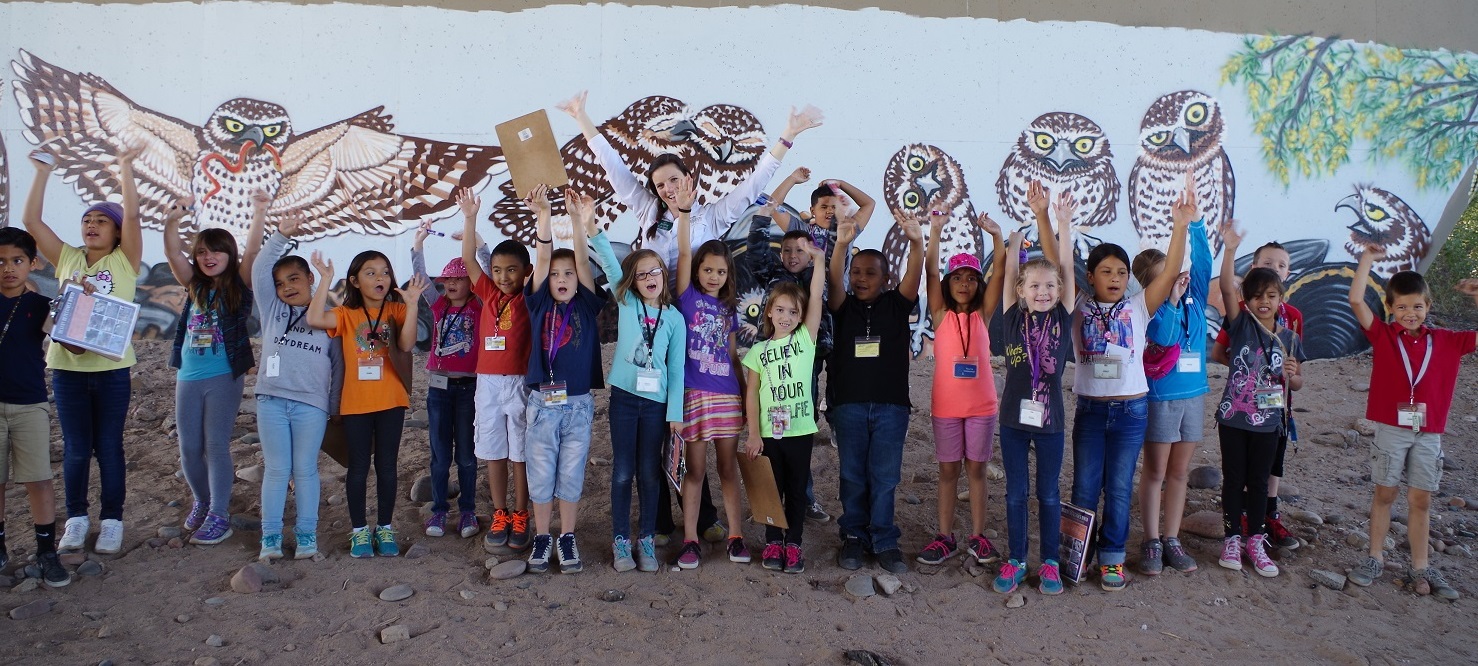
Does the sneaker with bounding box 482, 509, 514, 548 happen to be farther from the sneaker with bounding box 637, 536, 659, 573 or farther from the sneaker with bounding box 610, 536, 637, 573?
the sneaker with bounding box 637, 536, 659, 573

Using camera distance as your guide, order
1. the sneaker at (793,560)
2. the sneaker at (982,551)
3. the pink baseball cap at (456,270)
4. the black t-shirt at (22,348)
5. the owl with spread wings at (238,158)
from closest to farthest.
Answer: the black t-shirt at (22,348) < the sneaker at (793,560) < the sneaker at (982,551) < the pink baseball cap at (456,270) < the owl with spread wings at (238,158)

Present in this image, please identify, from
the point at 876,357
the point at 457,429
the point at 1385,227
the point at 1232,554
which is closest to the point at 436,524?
the point at 457,429

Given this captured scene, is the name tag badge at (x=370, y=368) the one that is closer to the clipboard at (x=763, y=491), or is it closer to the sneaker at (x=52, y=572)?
the sneaker at (x=52, y=572)

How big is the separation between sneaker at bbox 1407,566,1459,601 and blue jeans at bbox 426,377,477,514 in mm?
4636

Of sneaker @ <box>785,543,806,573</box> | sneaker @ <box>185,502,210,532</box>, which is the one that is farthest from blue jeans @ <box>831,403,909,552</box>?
sneaker @ <box>185,502,210,532</box>

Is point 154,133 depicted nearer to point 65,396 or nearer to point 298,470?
point 65,396

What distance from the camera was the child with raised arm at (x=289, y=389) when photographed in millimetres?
4402

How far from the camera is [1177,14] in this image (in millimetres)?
8500

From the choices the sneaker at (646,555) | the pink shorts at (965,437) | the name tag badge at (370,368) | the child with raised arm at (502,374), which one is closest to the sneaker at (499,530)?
the child with raised arm at (502,374)

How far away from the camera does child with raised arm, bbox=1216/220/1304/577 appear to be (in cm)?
457

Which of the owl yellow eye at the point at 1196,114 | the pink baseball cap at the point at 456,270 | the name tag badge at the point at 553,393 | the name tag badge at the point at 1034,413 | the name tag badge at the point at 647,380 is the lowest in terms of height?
the name tag badge at the point at 1034,413

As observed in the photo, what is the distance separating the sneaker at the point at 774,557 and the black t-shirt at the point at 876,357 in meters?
0.76

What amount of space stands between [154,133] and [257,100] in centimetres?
89

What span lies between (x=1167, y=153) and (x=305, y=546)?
7.59 m
